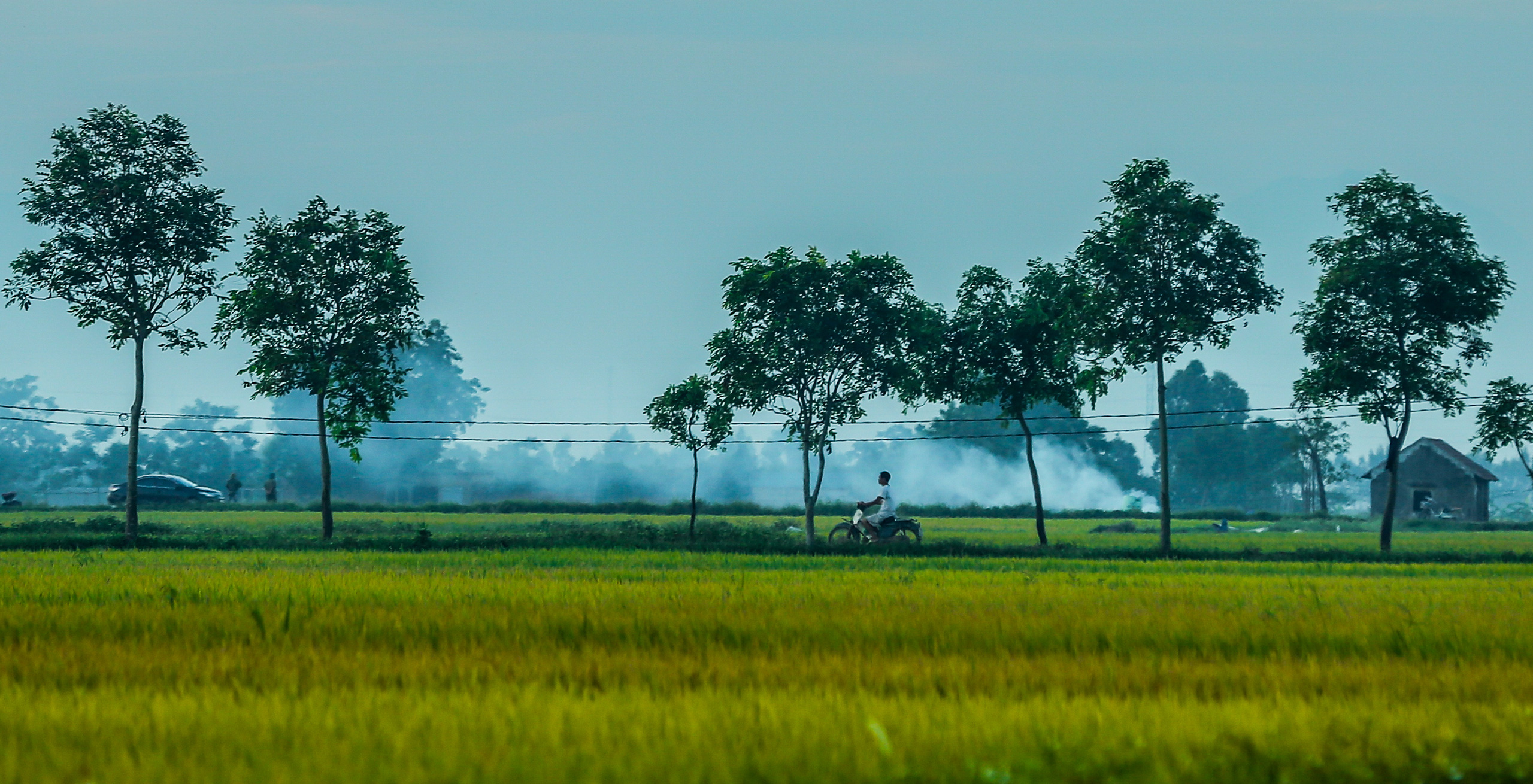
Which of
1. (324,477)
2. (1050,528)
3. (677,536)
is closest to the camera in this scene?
(677,536)

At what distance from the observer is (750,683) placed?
806cm

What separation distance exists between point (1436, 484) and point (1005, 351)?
72252 millimetres

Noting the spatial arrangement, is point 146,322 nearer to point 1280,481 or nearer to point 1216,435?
point 1216,435

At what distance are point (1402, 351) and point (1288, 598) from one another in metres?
27.3

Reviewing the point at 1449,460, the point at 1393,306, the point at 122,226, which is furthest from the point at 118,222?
the point at 1449,460

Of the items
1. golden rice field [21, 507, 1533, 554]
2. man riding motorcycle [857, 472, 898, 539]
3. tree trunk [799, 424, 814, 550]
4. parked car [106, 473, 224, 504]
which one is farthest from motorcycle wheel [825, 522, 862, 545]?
parked car [106, 473, 224, 504]

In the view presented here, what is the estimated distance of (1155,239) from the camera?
1489 inches

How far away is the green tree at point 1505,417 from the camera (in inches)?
1561

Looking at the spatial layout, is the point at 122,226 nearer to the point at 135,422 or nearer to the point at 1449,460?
the point at 135,422

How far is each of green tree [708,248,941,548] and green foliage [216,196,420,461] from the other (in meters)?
10.4

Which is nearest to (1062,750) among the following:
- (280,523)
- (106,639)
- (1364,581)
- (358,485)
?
(106,639)

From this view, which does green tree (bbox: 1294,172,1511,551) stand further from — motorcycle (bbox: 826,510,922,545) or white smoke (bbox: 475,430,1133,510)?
white smoke (bbox: 475,430,1133,510)

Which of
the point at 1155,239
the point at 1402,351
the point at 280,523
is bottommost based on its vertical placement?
the point at 280,523

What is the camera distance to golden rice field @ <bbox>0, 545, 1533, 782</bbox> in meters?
5.65
